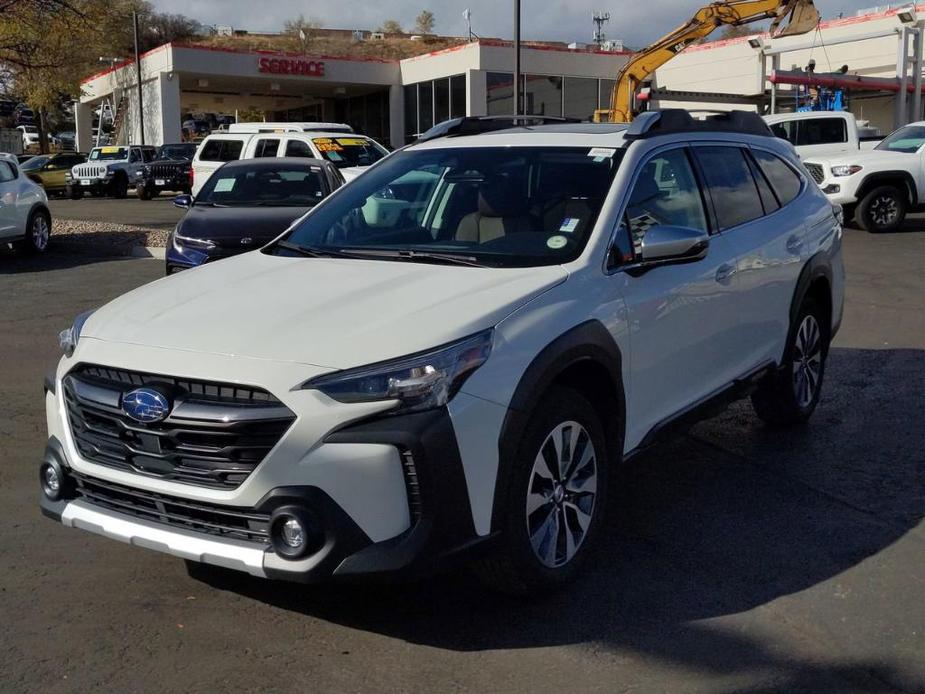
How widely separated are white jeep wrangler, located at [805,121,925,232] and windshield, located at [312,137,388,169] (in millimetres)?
7296

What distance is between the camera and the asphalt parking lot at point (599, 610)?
11.8 ft

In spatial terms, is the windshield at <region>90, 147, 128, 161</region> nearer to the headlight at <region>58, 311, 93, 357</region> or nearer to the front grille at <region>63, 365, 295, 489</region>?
the headlight at <region>58, 311, 93, 357</region>

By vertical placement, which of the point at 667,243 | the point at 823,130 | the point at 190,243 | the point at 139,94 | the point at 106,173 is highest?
the point at 139,94

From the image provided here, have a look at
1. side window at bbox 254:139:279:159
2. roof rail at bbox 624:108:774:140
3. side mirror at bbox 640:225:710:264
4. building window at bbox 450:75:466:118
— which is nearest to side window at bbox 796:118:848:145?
side window at bbox 254:139:279:159

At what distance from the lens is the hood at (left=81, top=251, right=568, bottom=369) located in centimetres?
361

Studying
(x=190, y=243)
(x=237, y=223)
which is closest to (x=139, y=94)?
(x=237, y=223)

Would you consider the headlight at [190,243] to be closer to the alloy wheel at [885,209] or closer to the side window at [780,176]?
the side window at [780,176]

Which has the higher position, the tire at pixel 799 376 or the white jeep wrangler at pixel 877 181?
the white jeep wrangler at pixel 877 181

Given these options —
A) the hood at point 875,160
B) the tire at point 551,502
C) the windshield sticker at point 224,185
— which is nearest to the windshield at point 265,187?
the windshield sticker at point 224,185

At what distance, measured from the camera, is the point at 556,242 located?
4504 mm

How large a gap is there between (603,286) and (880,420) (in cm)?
327

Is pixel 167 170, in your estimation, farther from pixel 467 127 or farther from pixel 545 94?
pixel 467 127

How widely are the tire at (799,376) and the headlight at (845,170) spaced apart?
11.5m

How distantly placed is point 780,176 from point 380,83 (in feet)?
127
